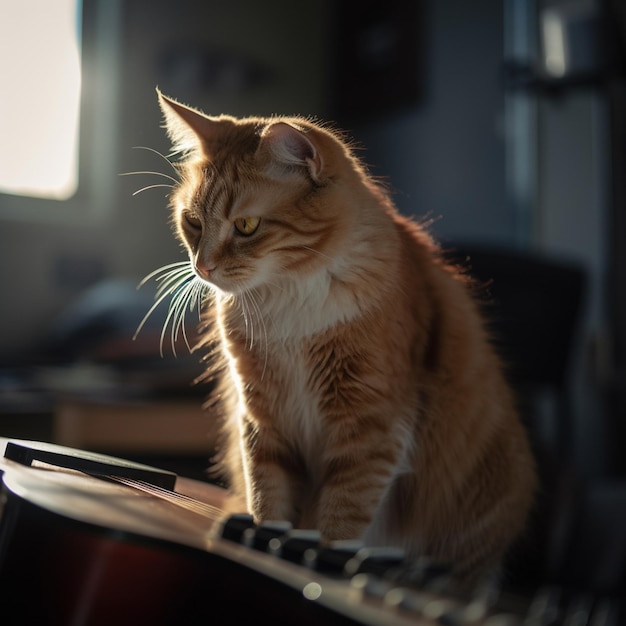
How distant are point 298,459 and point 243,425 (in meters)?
0.08

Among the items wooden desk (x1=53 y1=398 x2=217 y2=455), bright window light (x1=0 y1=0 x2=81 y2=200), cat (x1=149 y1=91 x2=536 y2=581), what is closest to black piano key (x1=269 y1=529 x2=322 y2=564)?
cat (x1=149 y1=91 x2=536 y2=581)

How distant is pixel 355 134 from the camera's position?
2.04 metres

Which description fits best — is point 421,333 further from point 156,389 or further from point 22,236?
point 22,236

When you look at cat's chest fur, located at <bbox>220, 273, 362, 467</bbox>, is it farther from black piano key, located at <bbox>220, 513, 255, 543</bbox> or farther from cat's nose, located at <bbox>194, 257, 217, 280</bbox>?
black piano key, located at <bbox>220, 513, 255, 543</bbox>

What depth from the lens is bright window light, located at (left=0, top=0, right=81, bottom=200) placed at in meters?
1.90

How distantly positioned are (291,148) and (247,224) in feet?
0.33

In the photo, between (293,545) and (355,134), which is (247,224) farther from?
(355,134)

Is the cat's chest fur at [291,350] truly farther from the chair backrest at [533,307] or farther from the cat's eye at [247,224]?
the chair backrest at [533,307]

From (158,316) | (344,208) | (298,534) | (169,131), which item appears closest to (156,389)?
(158,316)

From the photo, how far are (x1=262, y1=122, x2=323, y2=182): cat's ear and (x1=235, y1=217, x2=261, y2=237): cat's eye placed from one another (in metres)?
0.07

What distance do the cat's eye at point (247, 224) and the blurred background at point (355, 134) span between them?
2.77ft

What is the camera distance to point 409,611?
307mm

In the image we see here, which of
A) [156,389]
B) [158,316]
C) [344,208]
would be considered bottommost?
[156,389]

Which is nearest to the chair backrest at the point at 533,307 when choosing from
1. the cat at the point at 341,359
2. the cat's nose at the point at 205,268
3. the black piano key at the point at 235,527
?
the cat at the point at 341,359
